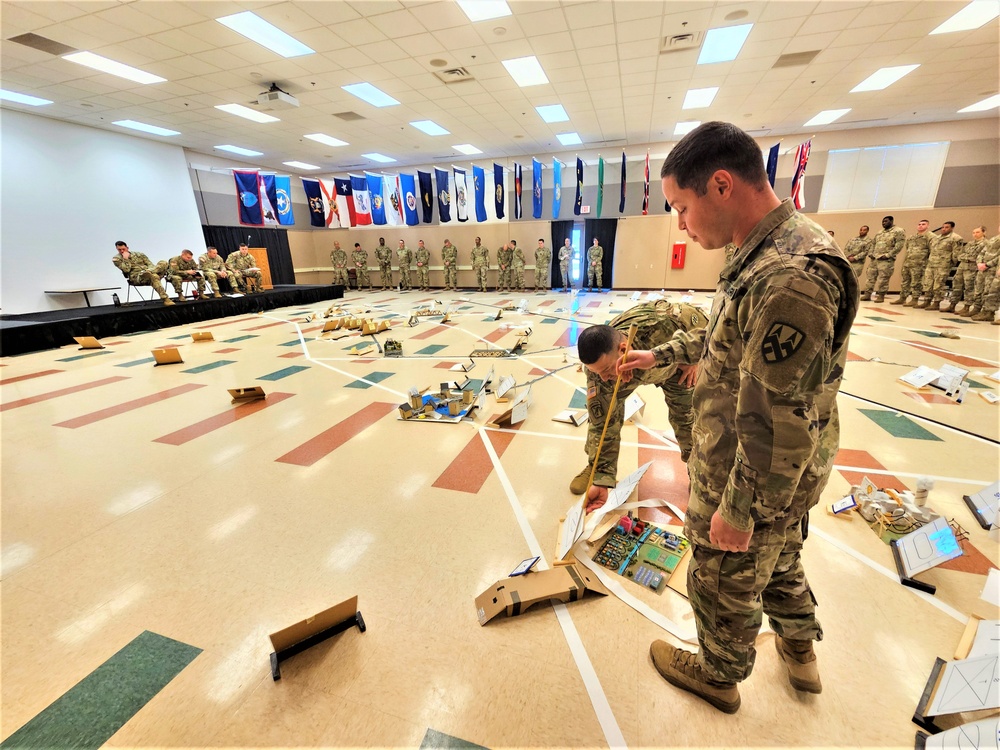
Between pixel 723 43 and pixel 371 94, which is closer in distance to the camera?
pixel 723 43

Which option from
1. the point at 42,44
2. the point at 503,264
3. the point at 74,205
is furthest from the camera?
the point at 503,264

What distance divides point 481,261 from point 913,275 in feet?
38.6

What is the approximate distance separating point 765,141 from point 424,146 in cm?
1055

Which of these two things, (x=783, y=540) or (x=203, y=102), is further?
(x=203, y=102)

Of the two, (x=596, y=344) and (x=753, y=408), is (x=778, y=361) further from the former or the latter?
(x=596, y=344)

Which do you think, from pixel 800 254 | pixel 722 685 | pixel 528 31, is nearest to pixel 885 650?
pixel 722 685

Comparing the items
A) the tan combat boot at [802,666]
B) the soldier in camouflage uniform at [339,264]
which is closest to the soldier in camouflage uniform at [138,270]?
the soldier in camouflage uniform at [339,264]

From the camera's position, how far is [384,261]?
15.2 meters

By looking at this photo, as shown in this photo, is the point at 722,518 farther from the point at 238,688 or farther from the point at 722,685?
the point at 238,688

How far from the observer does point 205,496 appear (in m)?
2.32

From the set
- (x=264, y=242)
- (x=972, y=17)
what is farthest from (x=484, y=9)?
(x=264, y=242)

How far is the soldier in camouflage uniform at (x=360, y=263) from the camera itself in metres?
15.8

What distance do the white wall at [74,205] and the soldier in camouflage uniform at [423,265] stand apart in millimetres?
7400

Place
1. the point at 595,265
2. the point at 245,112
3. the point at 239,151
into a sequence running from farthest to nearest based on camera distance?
the point at 595,265, the point at 239,151, the point at 245,112
